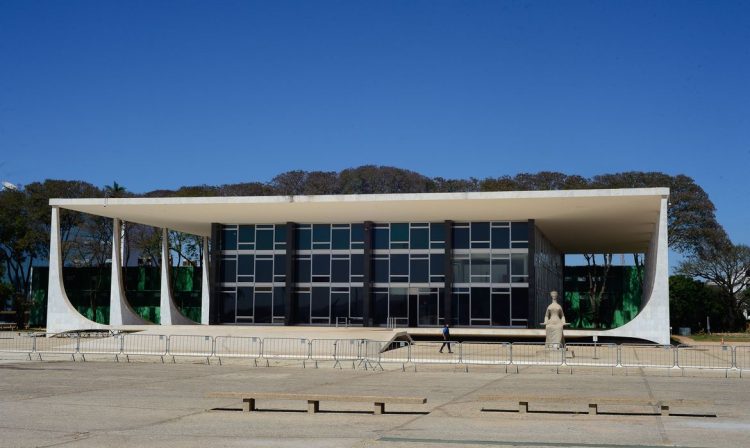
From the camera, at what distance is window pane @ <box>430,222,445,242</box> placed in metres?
47.1

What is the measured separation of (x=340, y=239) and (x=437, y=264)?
244 inches

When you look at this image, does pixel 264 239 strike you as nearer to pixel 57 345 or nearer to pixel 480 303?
pixel 480 303

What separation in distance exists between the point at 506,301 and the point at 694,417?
104ft

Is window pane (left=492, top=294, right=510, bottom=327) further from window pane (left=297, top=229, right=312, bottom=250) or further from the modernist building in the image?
window pane (left=297, top=229, right=312, bottom=250)

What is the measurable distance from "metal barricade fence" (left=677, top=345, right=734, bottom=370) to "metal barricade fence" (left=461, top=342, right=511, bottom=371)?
19.8 feet

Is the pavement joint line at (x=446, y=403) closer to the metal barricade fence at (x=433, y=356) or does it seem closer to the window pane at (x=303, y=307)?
the metal barricade fence at (x=433, y=356)

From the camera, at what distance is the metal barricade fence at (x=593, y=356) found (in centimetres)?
2816

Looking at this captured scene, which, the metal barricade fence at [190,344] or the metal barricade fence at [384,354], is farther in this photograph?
the metal barricade fence at [190,344]

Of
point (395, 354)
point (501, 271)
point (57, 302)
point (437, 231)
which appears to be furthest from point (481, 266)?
point (57, 302)

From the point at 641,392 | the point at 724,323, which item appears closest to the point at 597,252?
the point at 724,323

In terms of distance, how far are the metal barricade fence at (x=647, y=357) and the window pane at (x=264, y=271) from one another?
2337 cm

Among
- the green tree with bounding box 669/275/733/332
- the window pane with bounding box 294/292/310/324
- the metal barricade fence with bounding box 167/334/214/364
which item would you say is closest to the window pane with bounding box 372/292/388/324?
the window pane with bounding box 294/292/310/324

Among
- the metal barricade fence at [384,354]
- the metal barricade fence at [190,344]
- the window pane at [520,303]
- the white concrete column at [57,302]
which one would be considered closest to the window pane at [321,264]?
the metal barricade fence at [384,354]

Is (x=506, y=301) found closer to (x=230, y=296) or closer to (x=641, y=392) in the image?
(x=230, y=296)
